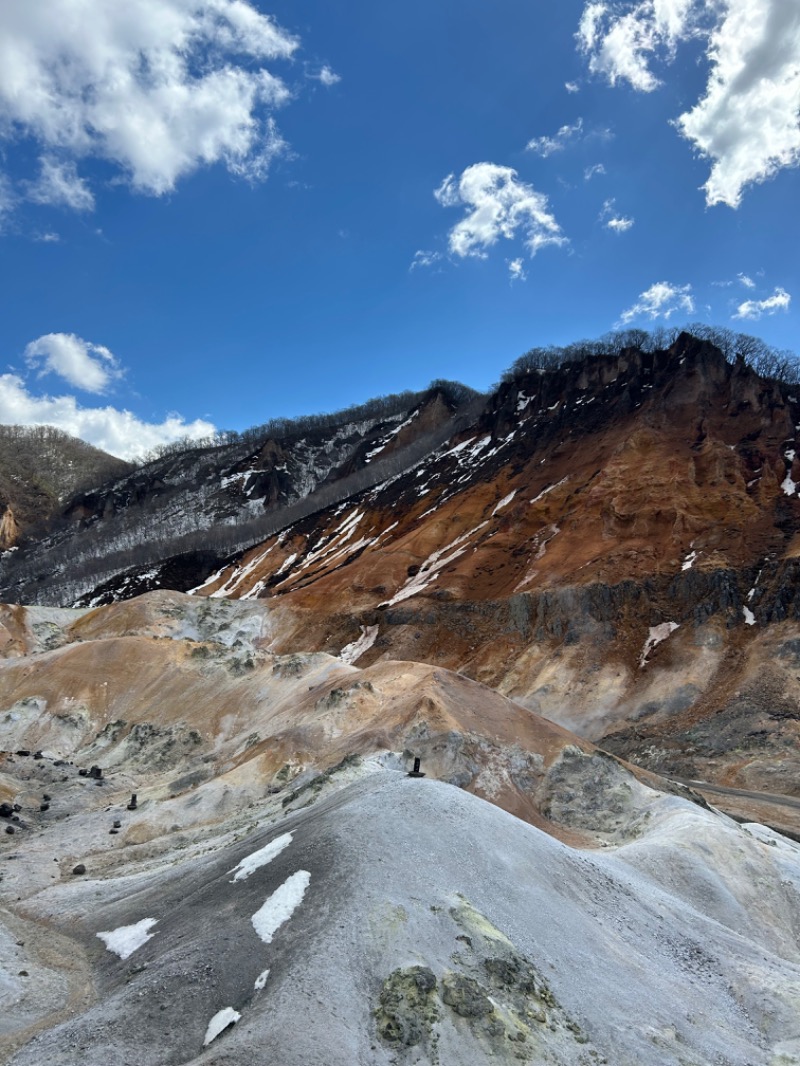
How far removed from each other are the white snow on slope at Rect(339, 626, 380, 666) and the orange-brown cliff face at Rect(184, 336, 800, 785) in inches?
11.2

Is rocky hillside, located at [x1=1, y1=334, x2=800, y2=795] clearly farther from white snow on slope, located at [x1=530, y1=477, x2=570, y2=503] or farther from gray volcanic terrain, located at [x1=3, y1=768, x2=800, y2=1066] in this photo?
gray volcanic terrain, located at [x1=3, y1=768, x2=800, y2=1066]

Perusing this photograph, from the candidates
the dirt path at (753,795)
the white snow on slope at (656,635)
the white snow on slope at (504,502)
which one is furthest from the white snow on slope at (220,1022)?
the white snow on slope at (504,502)

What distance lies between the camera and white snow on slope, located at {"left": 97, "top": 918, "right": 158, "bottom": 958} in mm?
15453

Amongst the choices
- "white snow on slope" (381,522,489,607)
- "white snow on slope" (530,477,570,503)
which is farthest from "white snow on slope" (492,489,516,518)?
"white snow on slope" (530,477,570,503)

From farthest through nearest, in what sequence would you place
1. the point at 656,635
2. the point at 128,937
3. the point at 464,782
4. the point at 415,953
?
the point at 656,635 → the point at 464,782 → the point at 128,937 → the point at 415,953

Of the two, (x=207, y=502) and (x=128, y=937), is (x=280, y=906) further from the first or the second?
(x=207, y=502)

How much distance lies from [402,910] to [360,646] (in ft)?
187

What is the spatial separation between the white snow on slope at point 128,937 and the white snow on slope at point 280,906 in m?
4.10

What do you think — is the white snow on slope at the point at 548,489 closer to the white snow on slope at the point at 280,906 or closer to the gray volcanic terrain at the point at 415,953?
the gray volcanic terrain at the point at 415,953

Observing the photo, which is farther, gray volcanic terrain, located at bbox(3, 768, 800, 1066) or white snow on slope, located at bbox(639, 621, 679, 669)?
white snow on slope, located at bbox(639, 621, 679, 669)

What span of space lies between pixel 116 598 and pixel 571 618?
303ft

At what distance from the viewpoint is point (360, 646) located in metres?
69.2

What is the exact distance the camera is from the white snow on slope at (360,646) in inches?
2685

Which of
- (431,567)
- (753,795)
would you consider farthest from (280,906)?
(431,567)
